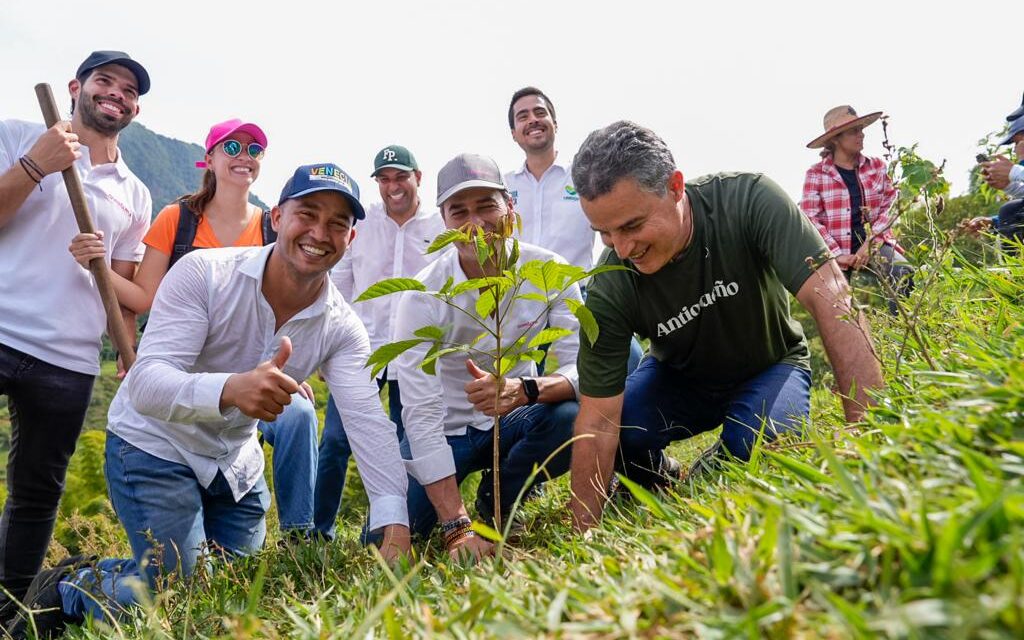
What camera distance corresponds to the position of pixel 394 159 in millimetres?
4980

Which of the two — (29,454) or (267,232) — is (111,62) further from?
(29,454)

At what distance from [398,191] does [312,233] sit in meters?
1.78

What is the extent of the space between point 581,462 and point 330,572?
3.42ft

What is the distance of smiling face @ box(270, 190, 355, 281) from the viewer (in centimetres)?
335

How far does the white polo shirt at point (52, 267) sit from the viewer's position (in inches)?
144

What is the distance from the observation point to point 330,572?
2662mm

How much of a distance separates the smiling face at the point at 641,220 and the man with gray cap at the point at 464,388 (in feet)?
2.11

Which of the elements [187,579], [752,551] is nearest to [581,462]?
[187,579]

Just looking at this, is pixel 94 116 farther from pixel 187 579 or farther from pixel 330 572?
pixel 330 572

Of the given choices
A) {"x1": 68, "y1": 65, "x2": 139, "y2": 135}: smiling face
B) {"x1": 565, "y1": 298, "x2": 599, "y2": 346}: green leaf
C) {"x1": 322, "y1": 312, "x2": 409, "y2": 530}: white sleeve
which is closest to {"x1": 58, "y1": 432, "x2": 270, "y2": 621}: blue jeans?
{"x1": 322, "y1": 312, "x2": 409, "y2": 530}: white sleeve

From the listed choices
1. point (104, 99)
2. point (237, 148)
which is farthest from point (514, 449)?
point (104, 99)

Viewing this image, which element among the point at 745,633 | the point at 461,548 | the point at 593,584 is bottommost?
the point at 461,548

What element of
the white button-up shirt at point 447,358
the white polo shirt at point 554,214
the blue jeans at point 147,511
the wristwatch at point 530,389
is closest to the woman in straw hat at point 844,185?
the white polo shirt at point 554,214

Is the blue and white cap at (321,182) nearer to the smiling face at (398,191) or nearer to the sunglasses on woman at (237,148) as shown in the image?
the sunglasses on woman at (237,148)
